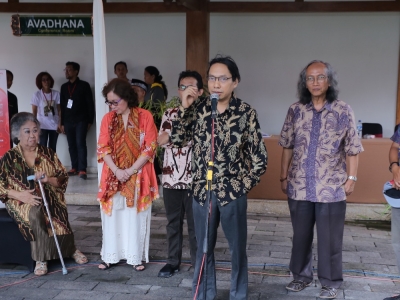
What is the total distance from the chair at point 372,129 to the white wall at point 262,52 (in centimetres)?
61

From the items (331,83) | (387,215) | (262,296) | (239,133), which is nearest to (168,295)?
(262,296)

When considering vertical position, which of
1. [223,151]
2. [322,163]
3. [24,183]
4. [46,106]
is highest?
[46,106]

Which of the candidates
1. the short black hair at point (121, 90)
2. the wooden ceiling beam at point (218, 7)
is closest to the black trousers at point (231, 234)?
the short black hair at point (121, 90)

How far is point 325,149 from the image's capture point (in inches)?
126

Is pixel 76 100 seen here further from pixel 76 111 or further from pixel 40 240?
pixel 40 240

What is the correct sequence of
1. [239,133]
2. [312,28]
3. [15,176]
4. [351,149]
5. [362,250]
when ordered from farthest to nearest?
[312,28], [362,250], [15,176], [351,149], [239,133]

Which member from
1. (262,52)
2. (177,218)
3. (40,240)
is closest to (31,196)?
(40,240)

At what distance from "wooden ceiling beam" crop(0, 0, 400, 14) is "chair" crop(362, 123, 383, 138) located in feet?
5.27

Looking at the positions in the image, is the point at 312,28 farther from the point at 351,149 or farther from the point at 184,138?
the point at 184,138

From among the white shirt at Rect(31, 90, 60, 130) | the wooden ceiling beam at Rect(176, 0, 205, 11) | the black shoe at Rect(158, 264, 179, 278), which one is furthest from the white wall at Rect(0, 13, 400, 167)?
the black shoe at Rect(158, 264, 179, 278)

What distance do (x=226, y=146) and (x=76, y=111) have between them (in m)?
4.87

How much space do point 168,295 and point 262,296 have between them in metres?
0.65

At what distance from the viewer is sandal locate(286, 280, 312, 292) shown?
345cm

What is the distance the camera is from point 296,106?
3359mm
